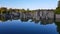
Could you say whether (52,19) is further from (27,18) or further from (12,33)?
(12,33)

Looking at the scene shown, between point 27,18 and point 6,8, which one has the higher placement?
point 6,8

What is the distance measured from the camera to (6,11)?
472 cm

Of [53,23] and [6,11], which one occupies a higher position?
[6,11]

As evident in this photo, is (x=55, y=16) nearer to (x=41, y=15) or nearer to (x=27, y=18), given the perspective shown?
(x=41, y=15)

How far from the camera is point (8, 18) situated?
4.67 m

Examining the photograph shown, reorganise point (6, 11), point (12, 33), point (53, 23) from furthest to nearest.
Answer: point (6, 11) < point (53, 23) < point (12, 33)

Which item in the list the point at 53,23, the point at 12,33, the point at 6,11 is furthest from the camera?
the point at 6,11

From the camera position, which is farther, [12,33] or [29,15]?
[29,15]

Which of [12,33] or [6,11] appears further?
[6,11]

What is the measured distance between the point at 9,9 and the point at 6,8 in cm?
12

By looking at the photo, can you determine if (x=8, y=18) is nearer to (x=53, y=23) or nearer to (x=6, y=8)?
(x=6, y=8)

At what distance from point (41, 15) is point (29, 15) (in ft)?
1.36

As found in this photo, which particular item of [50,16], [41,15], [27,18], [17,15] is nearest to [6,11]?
[17,15]

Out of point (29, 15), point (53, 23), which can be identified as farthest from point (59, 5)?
point (29, 15)
